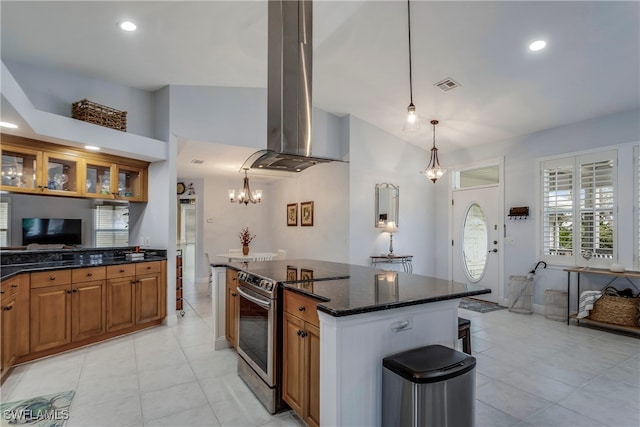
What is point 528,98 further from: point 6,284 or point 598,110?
point 6,284

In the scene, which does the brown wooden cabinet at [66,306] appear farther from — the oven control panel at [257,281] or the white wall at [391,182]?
the white wall at [391,182]

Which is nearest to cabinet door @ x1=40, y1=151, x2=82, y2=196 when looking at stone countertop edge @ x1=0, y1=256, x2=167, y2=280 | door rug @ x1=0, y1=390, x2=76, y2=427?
A: stone countertop edge @ x1=0, y1=256, x2=167, y2=280

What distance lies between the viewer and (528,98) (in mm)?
4230

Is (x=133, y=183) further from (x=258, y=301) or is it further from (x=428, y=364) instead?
(x=428, y=364)

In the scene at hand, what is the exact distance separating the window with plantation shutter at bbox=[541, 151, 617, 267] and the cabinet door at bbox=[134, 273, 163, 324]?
18.1 ft

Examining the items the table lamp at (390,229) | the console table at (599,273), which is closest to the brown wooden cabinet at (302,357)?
the table lamp at (390,229)

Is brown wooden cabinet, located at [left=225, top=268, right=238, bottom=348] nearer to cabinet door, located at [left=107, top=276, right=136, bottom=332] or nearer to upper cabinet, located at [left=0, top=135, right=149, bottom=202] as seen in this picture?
cabinet door, located at [left=107, top=276, right=136, bottom=332]

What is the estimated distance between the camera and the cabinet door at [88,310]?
3459 mm

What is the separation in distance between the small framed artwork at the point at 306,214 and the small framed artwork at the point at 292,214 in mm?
232

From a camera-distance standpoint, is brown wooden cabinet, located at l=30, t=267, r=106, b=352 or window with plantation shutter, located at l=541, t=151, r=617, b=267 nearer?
brown wooden cabinet, located at l=30, t=267, r=106, b=352

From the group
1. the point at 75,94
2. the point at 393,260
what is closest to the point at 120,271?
the point at 75,94

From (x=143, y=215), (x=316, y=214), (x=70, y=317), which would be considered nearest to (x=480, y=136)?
(x=316, y=214)

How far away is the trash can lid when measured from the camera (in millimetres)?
1580

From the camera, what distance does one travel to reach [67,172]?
12.9ft
